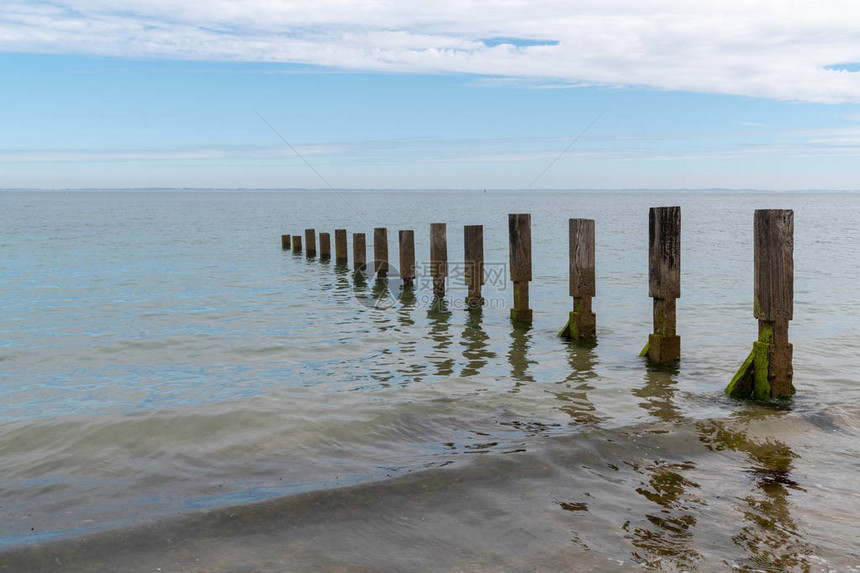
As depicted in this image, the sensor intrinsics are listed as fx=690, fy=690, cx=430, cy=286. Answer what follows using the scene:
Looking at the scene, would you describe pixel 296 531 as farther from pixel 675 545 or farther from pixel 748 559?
pixel 748 559

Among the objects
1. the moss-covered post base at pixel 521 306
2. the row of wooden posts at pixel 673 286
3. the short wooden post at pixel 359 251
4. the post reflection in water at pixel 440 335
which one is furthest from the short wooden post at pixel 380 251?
the moss-covered post base at pixel 521 306

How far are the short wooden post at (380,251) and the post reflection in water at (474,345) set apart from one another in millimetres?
5770

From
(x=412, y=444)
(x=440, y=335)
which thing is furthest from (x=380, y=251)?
(x=412, y=444)

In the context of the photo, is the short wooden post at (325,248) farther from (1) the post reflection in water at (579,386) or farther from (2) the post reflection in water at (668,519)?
(2) the post reflection in water at (668,519)

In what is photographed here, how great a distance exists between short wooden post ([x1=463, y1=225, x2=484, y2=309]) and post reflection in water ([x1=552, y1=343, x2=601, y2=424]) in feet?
10.4

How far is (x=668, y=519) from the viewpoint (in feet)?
14.3

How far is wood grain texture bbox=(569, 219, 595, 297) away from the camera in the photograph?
9.81m

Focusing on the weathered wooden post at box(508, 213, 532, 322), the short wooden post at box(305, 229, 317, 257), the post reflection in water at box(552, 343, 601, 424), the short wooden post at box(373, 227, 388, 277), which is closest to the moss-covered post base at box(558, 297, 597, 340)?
the post reflection in water at box(552, 343, 601, 424)

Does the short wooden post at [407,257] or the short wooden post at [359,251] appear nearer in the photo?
the short wooden post at [407,257]

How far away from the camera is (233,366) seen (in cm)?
927

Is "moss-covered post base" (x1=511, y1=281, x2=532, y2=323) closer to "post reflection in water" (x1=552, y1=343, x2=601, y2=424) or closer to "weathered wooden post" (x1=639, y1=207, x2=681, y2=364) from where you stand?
"post reflection in water" (x1=552, y1=343, x2=601, y2=424)

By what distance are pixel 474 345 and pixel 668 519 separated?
20.7ft

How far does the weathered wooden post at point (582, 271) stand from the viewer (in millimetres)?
9828

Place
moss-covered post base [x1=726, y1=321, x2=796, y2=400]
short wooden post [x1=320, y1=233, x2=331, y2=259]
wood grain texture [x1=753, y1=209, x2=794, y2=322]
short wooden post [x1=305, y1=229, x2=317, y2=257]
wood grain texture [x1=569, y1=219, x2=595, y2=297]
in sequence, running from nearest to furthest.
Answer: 1. wood grain texture [x1=753, y1=209, x2=794, y2=322]
2. moss-covered post base [x1=726, y1=321, x2=796, y2=400]
3. wood grain texture [x1=569, y1=219, x2=595, y2=297]
4. short wooden post [x1=320, y1=233, x2=331, y2=259]
5. short wooden post [x1=305, y1=229, x2=317, y2=257]
